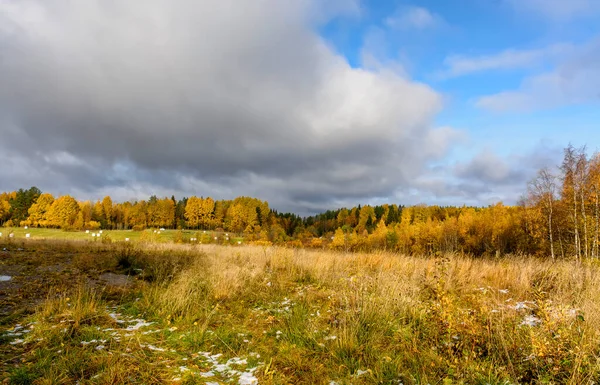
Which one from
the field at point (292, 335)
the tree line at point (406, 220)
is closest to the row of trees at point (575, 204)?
the tree line at point (406, 220)

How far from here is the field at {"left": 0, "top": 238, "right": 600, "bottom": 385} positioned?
3.20 m

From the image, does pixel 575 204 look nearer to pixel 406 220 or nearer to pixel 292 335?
pixel 292 335

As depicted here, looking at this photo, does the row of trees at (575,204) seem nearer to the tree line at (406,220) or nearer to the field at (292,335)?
the tree line at (406,220)

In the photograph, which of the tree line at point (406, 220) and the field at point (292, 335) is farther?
the tree line at point (406, 220)

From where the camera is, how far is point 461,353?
12.1 feet

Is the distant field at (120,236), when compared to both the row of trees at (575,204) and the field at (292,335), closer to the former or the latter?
the field at (292,335)

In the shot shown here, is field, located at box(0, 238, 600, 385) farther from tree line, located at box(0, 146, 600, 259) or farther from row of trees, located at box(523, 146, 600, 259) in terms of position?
row of trees, located at box(523, 146, 600, 259)

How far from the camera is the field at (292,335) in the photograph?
320 centimetres

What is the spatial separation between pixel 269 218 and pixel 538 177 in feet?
271

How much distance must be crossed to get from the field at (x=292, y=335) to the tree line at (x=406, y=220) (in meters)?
1.83

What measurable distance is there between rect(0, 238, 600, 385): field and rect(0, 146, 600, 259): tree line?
1.83m

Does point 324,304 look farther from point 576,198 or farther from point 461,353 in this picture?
point 576,198

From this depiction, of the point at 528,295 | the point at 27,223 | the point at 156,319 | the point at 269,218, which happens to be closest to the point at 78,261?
the point at 156,319

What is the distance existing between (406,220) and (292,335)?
292ft
